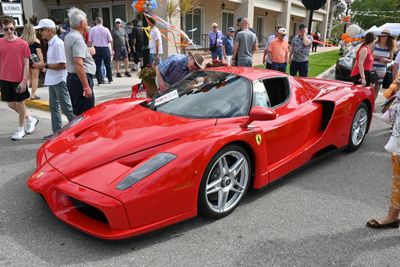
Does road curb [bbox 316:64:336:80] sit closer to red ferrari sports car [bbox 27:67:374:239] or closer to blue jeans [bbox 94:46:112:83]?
blue jeans [bbox 94:46:112:83]

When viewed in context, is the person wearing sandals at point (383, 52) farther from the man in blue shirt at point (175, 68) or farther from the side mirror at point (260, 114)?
the side mirror at point (260, 114)

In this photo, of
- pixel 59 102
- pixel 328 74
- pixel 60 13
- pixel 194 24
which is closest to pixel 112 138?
pixel 59 102

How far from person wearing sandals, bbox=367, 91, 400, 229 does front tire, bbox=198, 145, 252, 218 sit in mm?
1141

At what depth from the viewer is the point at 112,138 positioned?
3.16 m

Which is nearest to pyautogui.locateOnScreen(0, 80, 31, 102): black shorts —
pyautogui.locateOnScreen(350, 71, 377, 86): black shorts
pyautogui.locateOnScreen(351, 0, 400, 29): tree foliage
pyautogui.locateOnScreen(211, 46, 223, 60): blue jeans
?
pyautogui.locateOnScreen(350, 71, 377, 86): black shorts

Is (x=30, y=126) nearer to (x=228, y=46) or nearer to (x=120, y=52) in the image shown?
(x=120, y=52)

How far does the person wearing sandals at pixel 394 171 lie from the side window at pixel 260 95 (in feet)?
3.89

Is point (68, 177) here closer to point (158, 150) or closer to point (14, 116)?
point (158, 150)

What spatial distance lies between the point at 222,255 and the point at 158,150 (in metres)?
0.95

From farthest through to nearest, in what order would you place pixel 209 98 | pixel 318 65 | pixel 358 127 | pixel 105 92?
pixel 318 65 → pixel 105 92 → pixel 358 127 → pixel 209 98

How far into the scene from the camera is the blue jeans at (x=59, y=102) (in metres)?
5.20

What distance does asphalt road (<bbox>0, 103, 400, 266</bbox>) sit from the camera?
2.60 meters

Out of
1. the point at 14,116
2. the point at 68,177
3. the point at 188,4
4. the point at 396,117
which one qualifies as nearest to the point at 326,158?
the point at 396,117

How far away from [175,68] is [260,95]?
68.8 inches
